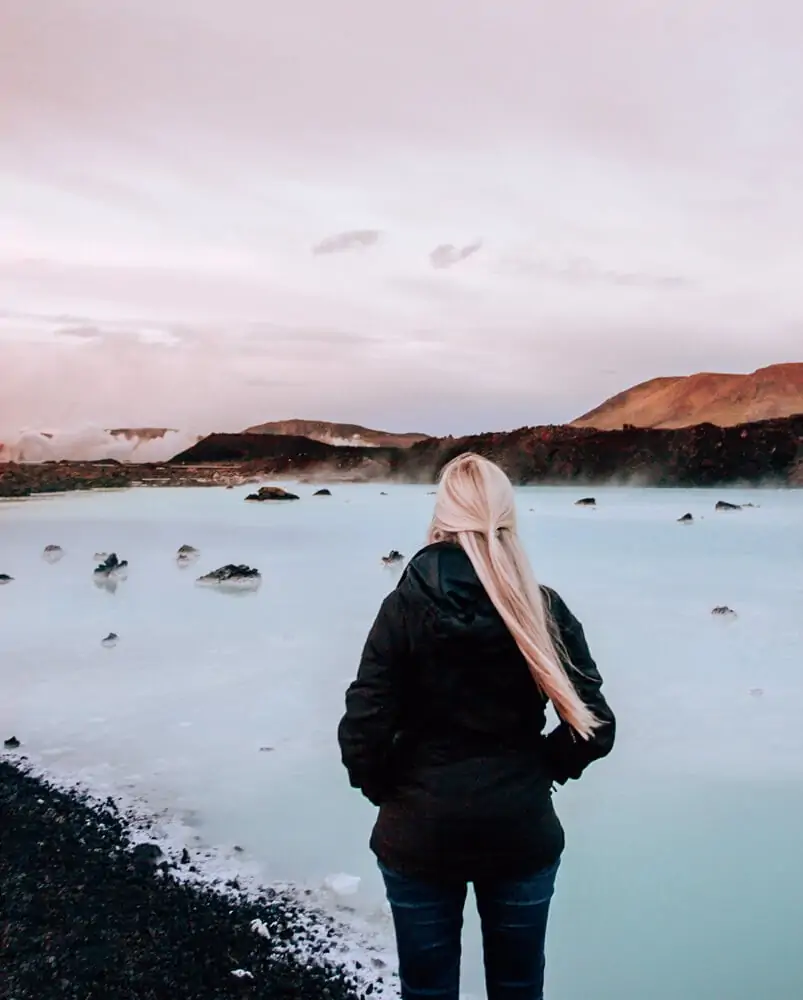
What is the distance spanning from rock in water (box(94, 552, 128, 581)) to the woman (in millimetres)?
10906

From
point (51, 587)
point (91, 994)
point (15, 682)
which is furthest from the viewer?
point (51, 587)

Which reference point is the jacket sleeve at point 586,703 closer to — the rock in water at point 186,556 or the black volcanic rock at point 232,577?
the black volcanic rock at point 232,577

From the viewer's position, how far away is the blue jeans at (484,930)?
170 centimetres

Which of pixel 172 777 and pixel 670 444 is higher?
pixel 670 444

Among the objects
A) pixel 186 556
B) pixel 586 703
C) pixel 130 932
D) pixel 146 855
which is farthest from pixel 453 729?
pixel 186 556

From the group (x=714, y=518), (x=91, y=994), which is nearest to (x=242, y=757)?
(x=91, y=994)

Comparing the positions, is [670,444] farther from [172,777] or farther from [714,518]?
[172,777]

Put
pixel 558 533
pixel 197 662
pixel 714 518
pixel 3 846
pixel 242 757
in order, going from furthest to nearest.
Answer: pixel 714 518, pixel 558 533, pixel 197 662, pixel 242 757, pixel 3 846

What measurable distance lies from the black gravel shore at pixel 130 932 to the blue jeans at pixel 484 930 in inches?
37.7

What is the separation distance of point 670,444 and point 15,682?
29.1 metres

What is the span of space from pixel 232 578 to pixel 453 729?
9.93m

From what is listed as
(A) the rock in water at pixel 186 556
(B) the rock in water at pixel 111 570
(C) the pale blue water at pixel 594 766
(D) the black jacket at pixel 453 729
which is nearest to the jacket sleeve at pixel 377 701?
(D) the black jacket at pixel 453 729

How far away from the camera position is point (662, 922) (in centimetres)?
298

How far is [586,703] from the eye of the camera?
1723mm
